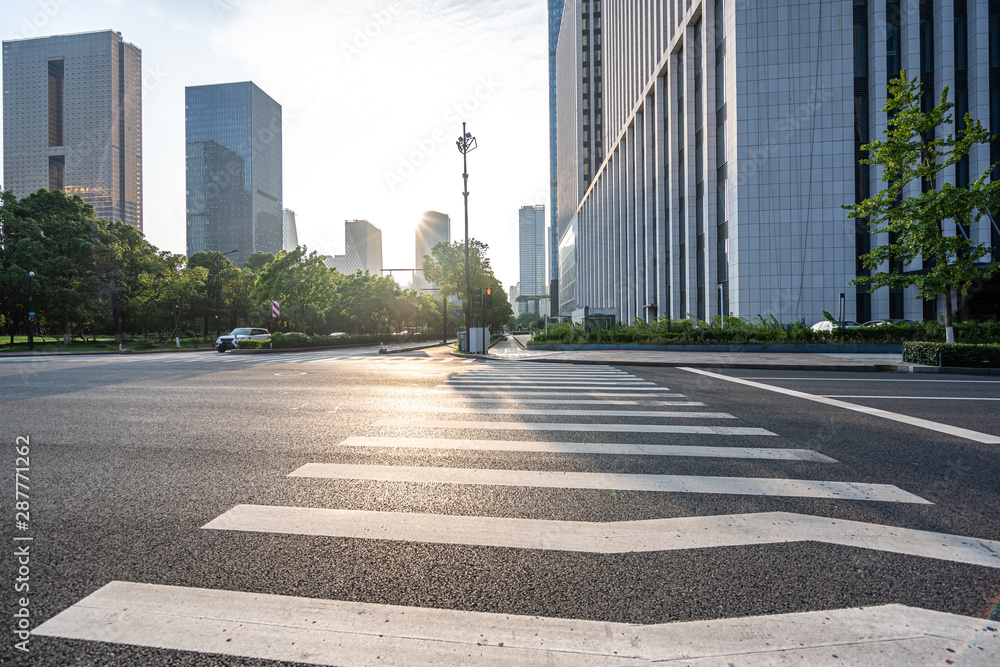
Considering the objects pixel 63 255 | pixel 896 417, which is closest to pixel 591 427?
pixel 896 417

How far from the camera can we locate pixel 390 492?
4.00 metres

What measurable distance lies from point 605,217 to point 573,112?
33.6 meters

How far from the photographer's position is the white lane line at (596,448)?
202 inches

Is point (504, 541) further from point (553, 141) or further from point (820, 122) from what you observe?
point (553, 141)

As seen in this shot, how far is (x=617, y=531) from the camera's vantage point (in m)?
3.21

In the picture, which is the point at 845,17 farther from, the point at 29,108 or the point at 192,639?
the point at 29,108

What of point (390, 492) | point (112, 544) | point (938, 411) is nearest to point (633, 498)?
point (390, 492)

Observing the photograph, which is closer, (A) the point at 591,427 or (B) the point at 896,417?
(A) the point at 591,427

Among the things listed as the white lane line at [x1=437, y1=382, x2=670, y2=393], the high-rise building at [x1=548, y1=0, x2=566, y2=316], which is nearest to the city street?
the white lane line at [x1=437, y1=382, x2=670, y2=393]

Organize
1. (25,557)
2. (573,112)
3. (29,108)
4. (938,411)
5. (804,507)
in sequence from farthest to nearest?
(573,112) < (29,108) < (938,411) < (804,507) < (25,557)

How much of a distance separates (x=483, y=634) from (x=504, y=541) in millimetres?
937

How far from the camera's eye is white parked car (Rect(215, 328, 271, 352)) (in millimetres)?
29688
